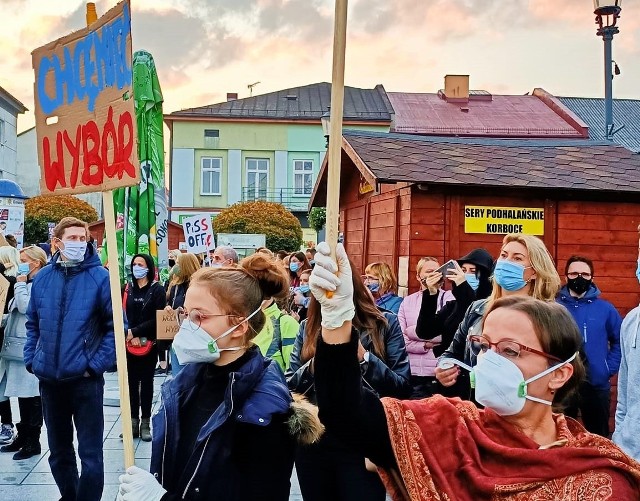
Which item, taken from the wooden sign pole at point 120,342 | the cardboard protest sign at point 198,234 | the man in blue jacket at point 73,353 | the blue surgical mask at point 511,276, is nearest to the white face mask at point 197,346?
the wooden sign pole at point 120,342

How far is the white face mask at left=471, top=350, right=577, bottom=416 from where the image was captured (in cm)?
218

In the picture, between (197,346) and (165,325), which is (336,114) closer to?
(197,346)

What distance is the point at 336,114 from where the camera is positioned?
6.01 ft

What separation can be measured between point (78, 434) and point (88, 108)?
2611mm

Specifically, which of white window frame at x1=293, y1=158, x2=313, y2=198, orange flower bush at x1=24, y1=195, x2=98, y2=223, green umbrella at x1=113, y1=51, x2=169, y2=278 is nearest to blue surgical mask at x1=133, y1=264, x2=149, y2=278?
green umbrella at x1=113, y1=51, x2=169, y2=278

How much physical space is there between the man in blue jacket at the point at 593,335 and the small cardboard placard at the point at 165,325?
141 inches

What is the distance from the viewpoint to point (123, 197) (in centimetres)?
931

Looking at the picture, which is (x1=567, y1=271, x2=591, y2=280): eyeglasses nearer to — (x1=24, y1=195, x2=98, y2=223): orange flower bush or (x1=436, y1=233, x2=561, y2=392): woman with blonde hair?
(x1=436, y1=233, x2=561, y2=392): woman with blonde hair

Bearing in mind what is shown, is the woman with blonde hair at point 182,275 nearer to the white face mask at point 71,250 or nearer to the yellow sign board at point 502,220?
the yellow sign board at point 502,220

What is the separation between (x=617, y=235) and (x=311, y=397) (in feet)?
20.3

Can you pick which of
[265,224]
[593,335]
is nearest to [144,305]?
[593,335]

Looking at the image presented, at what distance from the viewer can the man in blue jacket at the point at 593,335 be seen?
19.6 ft

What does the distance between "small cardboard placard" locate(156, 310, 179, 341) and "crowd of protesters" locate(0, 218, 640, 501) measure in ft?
6.76

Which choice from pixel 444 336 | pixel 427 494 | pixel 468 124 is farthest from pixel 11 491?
pixel 468 124
